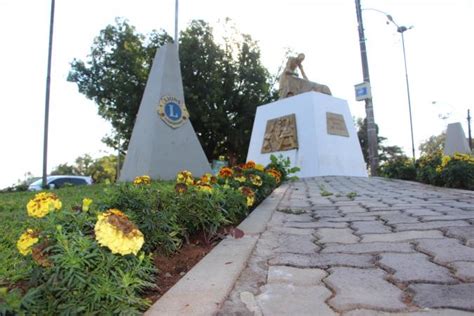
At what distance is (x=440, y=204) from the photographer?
4.68 metres

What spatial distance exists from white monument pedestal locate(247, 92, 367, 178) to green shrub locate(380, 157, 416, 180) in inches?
60.9

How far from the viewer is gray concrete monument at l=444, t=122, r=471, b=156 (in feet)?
49.6

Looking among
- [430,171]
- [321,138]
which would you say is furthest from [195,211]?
[321,138]

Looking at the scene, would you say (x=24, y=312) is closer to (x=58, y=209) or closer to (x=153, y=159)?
(x=58, y=209)

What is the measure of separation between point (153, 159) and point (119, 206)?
304 inches

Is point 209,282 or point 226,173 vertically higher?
point 226,173

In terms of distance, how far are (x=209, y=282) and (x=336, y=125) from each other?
11.8m

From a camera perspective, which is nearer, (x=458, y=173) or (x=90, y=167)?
(x=458, y=173)

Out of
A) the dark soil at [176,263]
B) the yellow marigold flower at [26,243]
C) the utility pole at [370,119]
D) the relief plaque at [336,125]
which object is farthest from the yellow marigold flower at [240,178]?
the utility pole at [370,119]

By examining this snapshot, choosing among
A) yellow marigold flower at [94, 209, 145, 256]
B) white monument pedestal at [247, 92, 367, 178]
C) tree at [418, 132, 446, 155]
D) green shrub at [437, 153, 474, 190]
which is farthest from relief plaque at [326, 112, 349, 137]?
tree at [418, 132, 446, 155]

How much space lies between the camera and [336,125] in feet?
42.9

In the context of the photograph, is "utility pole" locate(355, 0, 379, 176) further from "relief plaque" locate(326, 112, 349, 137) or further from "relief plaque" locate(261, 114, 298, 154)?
"relief plaque" locate(261, 114, 298, 154)

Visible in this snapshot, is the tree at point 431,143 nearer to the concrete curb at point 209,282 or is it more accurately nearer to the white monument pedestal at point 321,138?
the white monument pedestal at point 321,138

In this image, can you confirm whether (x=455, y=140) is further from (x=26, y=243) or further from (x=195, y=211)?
(x=26, y=243)
